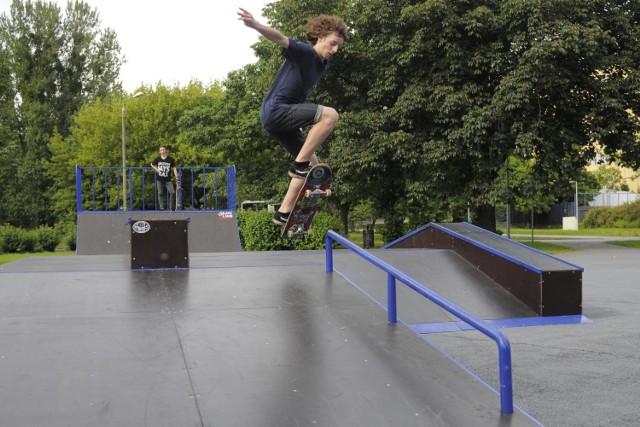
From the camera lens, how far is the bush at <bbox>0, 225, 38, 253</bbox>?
89.6 feet

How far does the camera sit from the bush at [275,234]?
723 inches

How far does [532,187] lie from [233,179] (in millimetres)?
9489

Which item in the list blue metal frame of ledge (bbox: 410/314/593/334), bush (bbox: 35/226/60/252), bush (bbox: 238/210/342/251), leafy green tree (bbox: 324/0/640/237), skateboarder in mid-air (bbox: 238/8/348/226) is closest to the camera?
skateboarder in mid-air (bbox: 238/8/348/226)

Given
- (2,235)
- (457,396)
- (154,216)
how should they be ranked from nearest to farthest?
(457,396) → (154,216) → (2,235)

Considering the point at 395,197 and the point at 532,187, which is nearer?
the point at 532,187

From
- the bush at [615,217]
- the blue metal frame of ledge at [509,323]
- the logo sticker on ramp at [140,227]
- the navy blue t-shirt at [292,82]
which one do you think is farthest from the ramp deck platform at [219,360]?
the bush at [615,217]

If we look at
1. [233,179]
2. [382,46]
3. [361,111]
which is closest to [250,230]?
[233,179]

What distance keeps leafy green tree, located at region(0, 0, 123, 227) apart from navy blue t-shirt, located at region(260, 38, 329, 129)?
50915 mm

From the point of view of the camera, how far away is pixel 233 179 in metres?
18.9

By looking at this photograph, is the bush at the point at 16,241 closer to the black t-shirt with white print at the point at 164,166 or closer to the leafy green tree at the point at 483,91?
the black t-shirt with white print at the point at 164,166

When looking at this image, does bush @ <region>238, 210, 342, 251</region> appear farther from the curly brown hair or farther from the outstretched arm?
the outstretched arm

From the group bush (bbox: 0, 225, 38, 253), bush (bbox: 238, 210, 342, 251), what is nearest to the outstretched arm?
bush (bbox: 238, 210, 342, 251)

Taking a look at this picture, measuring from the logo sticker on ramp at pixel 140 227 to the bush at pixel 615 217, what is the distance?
4332cm

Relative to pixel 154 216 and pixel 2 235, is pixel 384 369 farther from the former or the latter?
pixel 2 235
